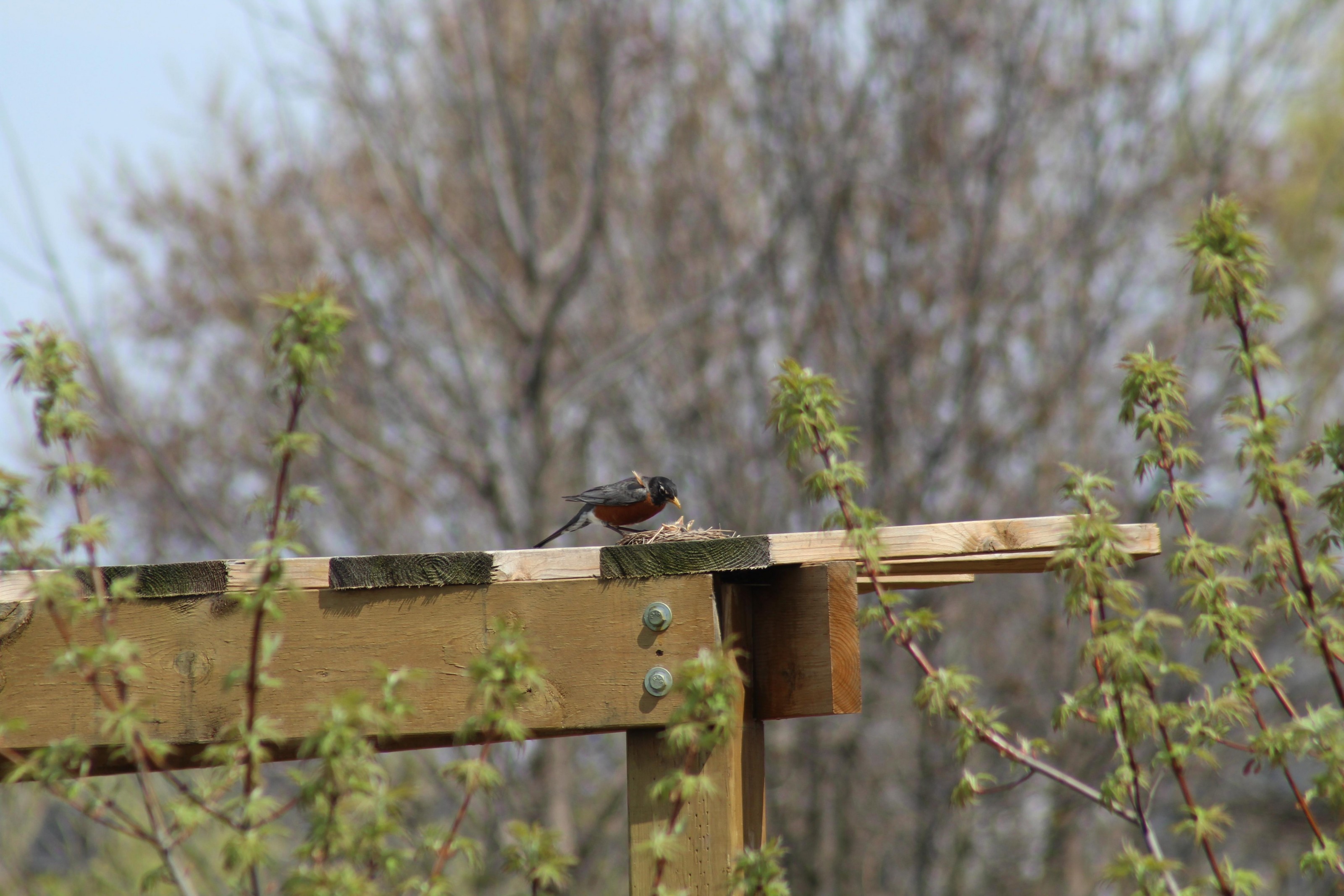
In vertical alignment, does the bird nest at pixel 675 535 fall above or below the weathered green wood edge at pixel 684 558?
above

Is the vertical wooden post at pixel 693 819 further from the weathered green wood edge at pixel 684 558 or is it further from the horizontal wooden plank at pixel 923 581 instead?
the horizontal wooden plank at pixel 923 581

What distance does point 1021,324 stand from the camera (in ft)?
34.1

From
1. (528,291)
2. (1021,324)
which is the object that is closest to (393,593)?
(528,291)

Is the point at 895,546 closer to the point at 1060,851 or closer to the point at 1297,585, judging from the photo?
the point at 1297,585

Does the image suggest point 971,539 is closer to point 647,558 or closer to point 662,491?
point 647,558

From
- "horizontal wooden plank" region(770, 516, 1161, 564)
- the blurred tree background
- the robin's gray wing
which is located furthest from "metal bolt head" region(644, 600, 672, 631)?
the blurred tree background

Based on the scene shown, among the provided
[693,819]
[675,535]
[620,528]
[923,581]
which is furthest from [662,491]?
[693,819]

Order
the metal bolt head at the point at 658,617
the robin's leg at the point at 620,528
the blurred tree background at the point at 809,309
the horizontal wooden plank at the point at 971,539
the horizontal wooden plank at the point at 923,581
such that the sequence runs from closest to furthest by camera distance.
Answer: the metal bolt head at the point at 658,617, the horizontal wooden plank at the point at 971,539, the horizontal wooden plank at the point at 923,581, the robin's leg at the point at 620,528, the blurred tree background at the point at 809,309

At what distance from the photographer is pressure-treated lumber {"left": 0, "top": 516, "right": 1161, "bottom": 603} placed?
10.0 ft

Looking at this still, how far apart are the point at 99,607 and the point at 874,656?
8467 millimetres

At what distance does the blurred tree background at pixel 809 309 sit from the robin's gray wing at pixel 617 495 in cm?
448

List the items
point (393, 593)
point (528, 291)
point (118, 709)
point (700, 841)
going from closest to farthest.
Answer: point (118, 709), point (700, 841), point (393, 593), point (528, 291)

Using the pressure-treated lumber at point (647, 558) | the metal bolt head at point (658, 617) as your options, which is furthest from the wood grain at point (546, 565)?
the metal bolt head at point (658, 617)

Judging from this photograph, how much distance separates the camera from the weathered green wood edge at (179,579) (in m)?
3.15
